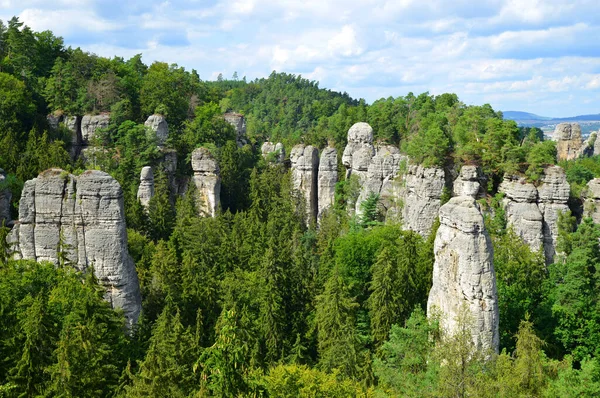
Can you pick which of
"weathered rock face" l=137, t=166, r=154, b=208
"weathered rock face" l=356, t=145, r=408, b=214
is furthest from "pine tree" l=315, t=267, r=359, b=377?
"weathered rock face" l=137, t=166, r=154, b=208

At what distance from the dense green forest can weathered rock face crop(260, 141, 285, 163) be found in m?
1.94

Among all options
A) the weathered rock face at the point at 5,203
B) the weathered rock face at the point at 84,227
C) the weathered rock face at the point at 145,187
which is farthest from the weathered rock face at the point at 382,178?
the weathered rock face at the point at 5,203

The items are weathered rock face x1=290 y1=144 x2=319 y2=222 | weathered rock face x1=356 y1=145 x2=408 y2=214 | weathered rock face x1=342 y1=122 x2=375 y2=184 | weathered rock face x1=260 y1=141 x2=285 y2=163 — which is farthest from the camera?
weathered rock face x1=260 y1=141 x2=285 y2=163

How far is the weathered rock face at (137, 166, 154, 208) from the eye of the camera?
47.6 metres

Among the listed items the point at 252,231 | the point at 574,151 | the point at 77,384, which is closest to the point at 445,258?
the point at 77,384

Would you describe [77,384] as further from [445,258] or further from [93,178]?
[445,258]

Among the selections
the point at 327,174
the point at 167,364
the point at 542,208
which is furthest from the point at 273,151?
the point at 167,364

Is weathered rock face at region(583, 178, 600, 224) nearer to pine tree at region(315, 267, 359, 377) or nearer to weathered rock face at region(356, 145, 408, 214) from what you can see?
weathered rock face at region(356, 145, 408, 214)

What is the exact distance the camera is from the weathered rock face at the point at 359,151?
54.4 metres

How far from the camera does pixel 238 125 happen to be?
222ft

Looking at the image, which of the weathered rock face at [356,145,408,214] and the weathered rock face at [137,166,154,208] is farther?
the weathered rock face at [356,145,408,214]

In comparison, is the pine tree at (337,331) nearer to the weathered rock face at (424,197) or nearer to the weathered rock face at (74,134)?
the weathered rock face at (424,197)

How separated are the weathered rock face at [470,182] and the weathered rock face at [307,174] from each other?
73.8 ft

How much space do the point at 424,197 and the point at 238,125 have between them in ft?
105
